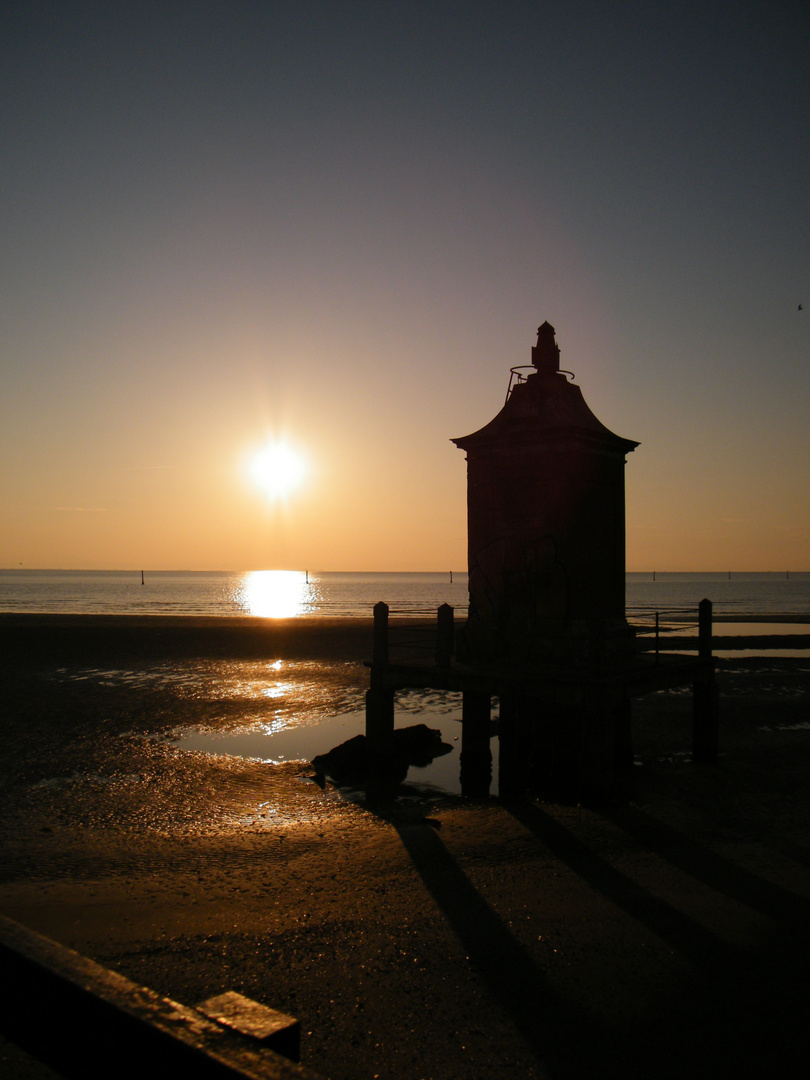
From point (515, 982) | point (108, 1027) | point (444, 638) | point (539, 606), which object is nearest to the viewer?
point (108, 1027)

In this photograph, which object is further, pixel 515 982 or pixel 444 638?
pixel 444 638

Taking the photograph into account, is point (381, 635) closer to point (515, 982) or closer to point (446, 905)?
point (446, 905)

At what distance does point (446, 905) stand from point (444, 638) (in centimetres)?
641

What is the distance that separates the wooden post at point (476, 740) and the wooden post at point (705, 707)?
181 inches

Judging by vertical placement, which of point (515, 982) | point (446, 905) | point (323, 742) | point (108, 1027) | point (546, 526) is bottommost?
point (323, 742)

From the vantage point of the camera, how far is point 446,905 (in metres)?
8.71

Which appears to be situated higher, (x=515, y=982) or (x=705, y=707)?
(x=705, y=707)

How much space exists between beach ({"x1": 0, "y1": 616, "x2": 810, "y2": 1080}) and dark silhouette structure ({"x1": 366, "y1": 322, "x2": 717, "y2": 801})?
1.75 metres

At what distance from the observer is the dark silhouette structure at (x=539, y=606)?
14.6 meters

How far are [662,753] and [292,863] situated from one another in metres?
10.7

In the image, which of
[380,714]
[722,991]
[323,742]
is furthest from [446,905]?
[323,742]

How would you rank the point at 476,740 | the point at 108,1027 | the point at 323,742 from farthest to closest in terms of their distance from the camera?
the point at 323,742 → the point at 476,740 → the point at 108,1027

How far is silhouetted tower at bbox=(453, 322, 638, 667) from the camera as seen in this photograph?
49.5 feet

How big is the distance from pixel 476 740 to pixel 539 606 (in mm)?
3365
